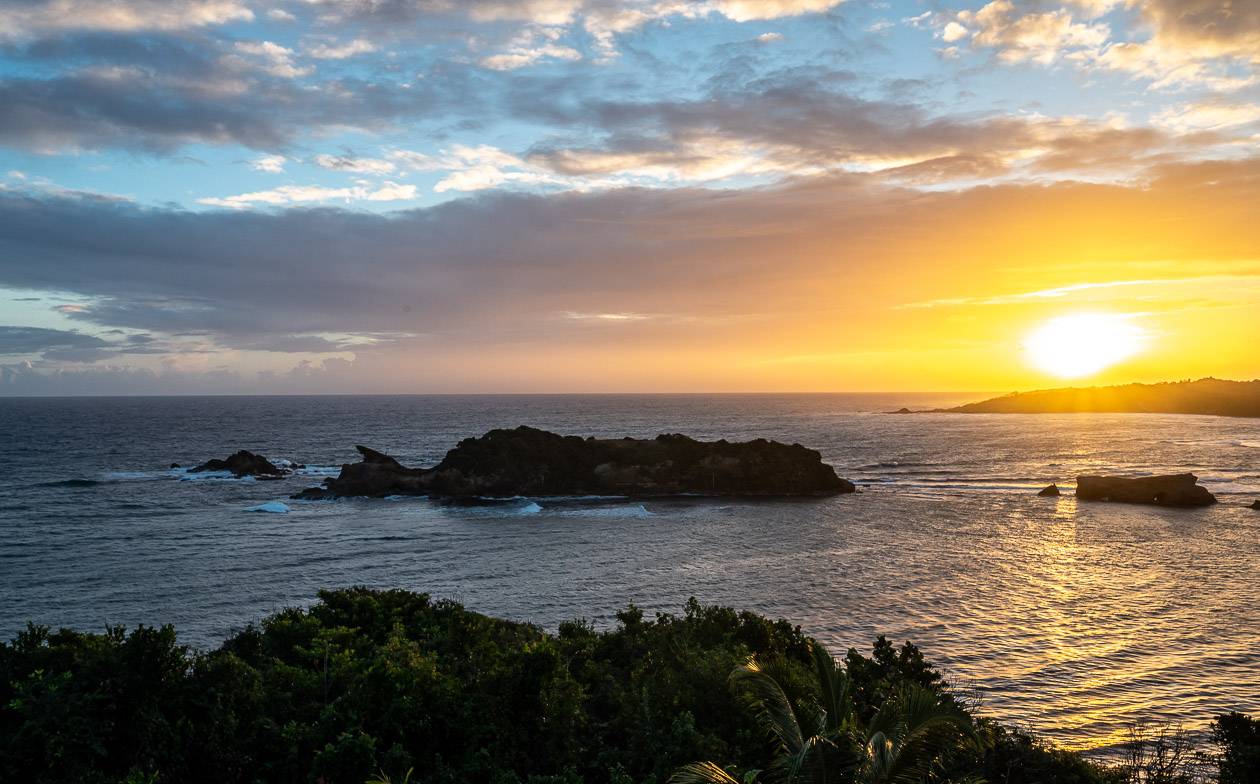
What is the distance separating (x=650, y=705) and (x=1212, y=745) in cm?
1782

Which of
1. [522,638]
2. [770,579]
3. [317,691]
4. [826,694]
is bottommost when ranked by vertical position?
[770,579]

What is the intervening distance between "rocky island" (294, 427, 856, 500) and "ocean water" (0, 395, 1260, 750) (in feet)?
16.0

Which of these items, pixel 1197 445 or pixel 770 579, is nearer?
pixel 770 579

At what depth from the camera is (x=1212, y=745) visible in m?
22.0

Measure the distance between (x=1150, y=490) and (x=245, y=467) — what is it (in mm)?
97592

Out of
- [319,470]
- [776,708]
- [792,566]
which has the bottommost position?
[792,566]

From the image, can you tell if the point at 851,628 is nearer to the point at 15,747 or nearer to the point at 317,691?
the point at 317,691

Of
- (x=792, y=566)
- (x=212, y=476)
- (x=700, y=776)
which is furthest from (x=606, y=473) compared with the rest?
(x=700, y=776)

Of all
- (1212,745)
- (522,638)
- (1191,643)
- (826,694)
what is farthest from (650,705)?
(1191,643)

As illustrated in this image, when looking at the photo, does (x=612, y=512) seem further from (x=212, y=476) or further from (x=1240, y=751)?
(x=1240, y=751)

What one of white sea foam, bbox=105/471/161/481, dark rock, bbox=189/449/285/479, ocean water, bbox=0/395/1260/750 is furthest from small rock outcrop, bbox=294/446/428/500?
white sea foam, bbox=105/471/161/481

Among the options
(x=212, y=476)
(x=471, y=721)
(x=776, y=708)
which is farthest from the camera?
(x=212, y=476)

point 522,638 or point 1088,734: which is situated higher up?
point 522,638

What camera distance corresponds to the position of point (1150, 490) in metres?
74.2
